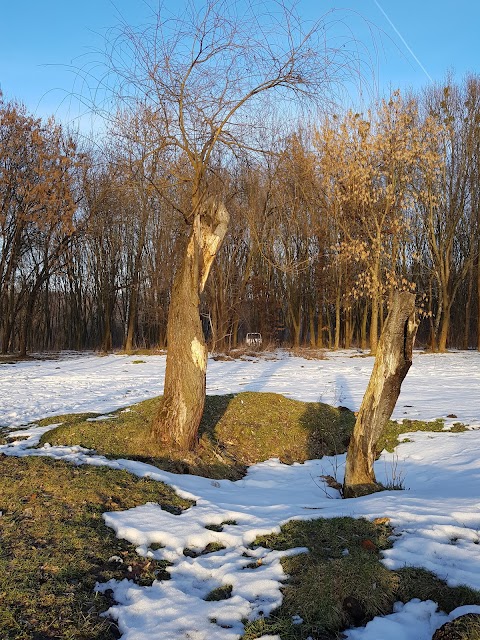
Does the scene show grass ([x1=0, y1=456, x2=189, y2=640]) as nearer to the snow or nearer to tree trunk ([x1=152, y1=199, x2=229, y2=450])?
the snow

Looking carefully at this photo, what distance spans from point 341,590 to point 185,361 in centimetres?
405

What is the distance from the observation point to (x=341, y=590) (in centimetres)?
314

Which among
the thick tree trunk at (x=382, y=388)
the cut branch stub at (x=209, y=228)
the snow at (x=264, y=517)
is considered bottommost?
the snow at (x=264, y=517)

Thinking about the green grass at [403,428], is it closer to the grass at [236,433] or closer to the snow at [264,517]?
the grass at [236,433]

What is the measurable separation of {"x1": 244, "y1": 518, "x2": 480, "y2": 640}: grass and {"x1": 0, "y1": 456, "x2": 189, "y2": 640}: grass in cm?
96

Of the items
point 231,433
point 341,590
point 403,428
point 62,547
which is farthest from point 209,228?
point 341,590

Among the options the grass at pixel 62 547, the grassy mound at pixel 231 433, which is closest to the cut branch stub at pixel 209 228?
the grassy mound at pixel 231 433

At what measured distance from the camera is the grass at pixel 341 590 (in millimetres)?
2855

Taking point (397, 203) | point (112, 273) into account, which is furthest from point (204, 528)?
point (112, 273)

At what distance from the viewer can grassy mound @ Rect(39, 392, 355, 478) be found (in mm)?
6723

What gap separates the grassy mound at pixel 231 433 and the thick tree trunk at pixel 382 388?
1821 millimetres

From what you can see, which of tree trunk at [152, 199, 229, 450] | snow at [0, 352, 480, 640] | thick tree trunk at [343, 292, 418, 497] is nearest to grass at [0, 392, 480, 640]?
snow at [0, 352, 480, 640]

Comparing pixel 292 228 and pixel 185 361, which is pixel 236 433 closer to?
pixel 185 361

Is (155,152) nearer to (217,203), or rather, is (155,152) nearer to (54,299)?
(217,203)
